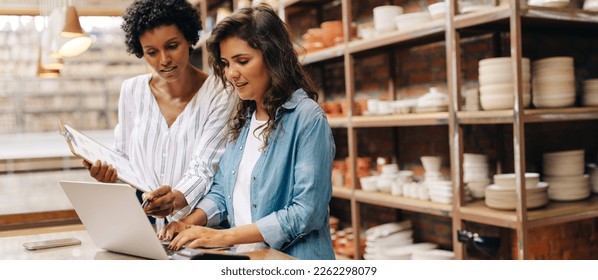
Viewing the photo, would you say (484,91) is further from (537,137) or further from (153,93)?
(153,93)

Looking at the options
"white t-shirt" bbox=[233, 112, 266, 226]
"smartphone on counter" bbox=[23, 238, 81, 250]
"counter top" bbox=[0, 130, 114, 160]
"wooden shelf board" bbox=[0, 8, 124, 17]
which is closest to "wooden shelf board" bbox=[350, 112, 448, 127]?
"white t-shirt" bbox=[233, 112, 266, 226]

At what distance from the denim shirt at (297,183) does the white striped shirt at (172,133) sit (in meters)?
0.30

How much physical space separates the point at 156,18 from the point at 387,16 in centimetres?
145

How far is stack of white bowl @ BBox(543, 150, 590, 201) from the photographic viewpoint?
238cm

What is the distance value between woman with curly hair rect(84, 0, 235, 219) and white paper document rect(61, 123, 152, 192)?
0.14m

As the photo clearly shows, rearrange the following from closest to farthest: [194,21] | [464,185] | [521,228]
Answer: [194,21], [521,228], [464,185]

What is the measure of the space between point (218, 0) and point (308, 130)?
3994 millimetres

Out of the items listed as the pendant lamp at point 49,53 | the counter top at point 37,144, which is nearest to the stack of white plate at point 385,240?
the pendant lamp at point 49,53

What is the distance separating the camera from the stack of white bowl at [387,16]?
285cm

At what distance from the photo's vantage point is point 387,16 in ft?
9.41

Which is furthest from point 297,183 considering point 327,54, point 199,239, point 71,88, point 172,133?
point 71,88

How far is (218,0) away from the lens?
202 inches

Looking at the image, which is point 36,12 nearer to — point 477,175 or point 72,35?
point 72,35

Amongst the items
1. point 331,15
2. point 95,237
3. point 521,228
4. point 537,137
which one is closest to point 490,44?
point 537,137
